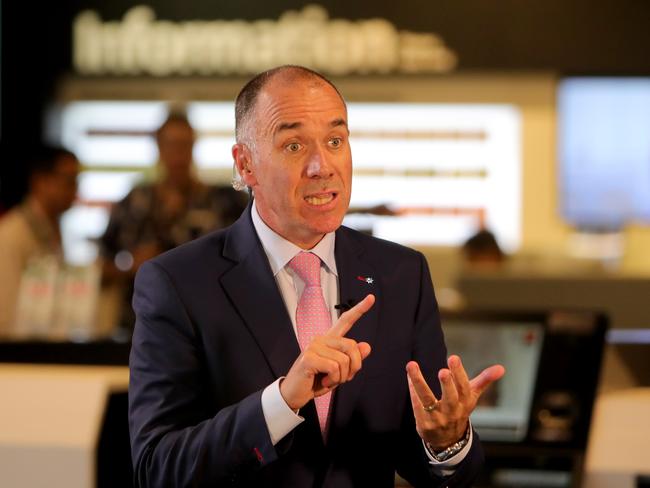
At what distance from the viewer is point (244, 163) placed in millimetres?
1695

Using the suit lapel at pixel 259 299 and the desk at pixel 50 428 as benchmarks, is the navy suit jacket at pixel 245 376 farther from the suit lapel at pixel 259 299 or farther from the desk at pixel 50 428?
the desk at pixel 50 428

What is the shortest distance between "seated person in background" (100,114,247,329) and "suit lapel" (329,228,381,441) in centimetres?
273

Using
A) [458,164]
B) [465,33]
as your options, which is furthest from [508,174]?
[465,33]

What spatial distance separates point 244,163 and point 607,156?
284 inches

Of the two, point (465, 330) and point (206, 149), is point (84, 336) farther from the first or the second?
point (206, 149)

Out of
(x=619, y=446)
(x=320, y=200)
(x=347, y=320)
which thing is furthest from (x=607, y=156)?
(x=347, y=320)

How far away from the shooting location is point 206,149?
8641 mm

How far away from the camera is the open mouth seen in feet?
5.26

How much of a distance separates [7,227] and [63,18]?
454 cm

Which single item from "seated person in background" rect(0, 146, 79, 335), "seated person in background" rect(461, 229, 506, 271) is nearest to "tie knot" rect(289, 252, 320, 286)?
"seated person in background" rect(0, 146, 79, 335)

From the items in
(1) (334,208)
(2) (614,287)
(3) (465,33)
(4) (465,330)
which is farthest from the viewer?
(3) (465,33)

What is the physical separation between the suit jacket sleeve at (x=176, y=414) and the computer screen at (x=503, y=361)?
4.86 ft

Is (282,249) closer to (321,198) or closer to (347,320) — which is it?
(321,198)

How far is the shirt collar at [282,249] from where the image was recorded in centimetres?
169
